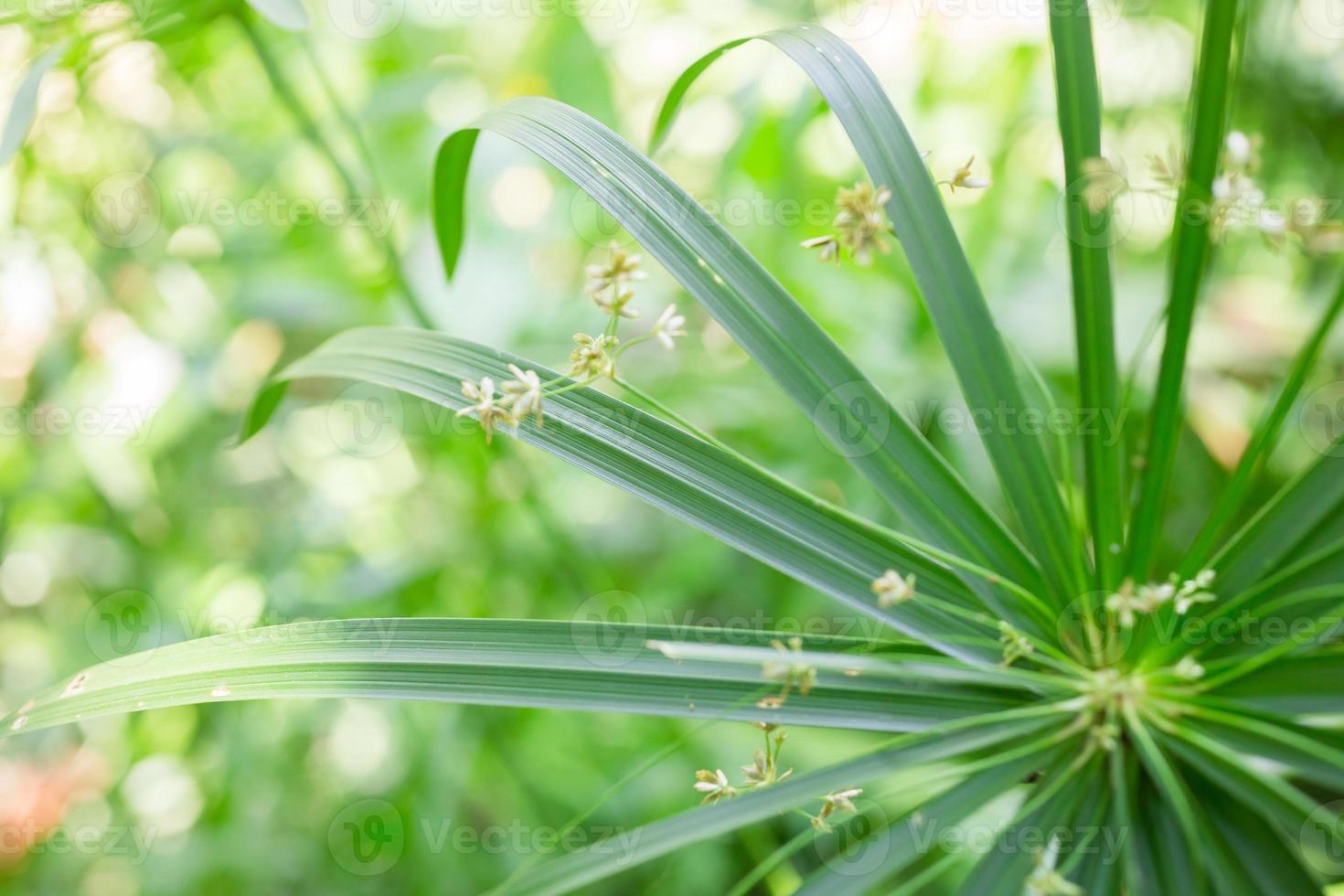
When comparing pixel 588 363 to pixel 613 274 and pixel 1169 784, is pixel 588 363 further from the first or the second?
pixel 1169 784

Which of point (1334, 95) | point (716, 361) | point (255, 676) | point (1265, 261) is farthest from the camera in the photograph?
point (1265, 261)

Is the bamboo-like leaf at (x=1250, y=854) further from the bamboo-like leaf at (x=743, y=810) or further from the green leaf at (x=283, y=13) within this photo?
the green leaf at (x=283, y=13)

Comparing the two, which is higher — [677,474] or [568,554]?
[568,554]

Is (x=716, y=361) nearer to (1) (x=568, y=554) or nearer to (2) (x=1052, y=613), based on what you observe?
(1) (x=568, y=554)

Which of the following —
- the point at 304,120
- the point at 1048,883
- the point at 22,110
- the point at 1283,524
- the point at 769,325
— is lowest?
the point at 1048,883

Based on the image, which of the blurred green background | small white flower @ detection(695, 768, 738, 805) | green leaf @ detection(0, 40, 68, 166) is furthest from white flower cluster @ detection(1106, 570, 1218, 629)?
green leaf @ detection(0, 40, 68, 166)

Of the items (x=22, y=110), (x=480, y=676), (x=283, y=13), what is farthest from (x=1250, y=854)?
(x=22, y=110)

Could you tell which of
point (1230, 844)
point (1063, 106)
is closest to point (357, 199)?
point (1063, 106)

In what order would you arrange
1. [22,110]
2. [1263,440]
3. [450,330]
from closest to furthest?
[1263,440], [22,110], [450,330]

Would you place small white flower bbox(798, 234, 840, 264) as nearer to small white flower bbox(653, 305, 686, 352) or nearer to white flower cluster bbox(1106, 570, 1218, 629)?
small white flower bbox(653, 305, 686, 352)
